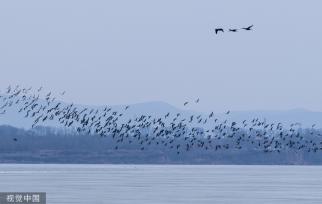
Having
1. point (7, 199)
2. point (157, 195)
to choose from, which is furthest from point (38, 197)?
point (157, 195)

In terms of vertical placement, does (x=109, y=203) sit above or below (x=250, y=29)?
below

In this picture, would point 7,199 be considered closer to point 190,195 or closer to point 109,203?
point 109,203

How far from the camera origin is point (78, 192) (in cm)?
8919

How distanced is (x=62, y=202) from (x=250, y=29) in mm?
17205

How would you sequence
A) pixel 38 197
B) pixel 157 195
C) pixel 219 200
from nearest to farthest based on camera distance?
pixel 38 197 < pixel 219 200 < pixel 157 195

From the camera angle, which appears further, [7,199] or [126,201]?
[126,201]

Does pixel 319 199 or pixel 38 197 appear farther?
pixel 319 199

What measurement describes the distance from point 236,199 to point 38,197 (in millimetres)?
30897

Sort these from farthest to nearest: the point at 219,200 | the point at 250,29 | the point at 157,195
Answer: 1. the point at 157,195
2. the point at 219,200
3. the point at 250,29

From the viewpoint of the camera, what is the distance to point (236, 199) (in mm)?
80500

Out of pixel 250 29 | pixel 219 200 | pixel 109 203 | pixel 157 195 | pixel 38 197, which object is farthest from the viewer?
pixel 157 195

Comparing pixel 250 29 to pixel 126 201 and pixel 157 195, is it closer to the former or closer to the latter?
pixel 126 201

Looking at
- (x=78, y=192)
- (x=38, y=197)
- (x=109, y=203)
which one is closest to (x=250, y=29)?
(x=109, y=203)

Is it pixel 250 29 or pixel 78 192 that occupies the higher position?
pixel 250 29
